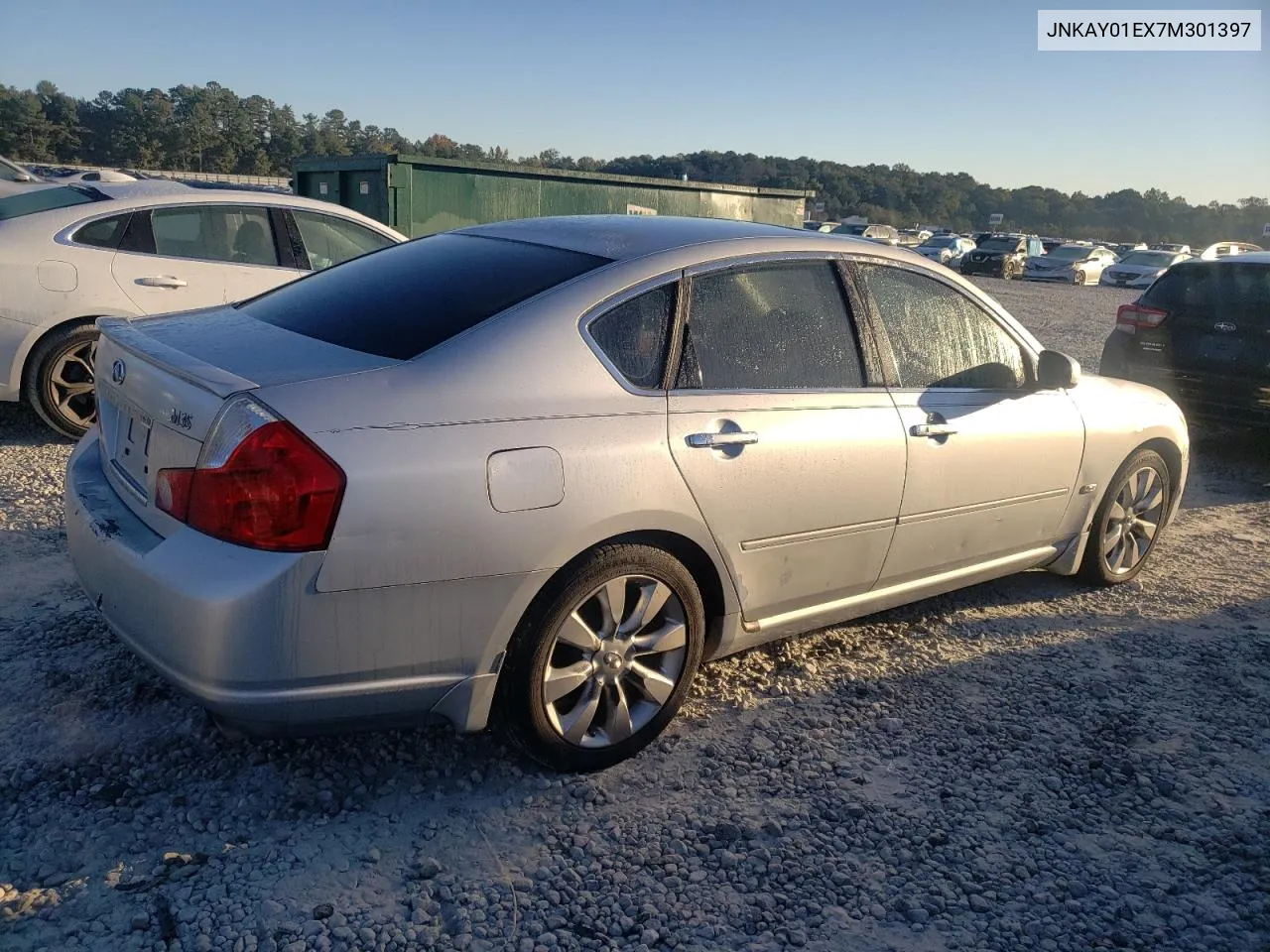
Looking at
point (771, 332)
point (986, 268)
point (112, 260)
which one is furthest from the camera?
point (986, 268)

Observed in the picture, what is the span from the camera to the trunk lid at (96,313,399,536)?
269 centimetres

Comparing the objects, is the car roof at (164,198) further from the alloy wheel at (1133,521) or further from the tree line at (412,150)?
the tree line at (412,150)

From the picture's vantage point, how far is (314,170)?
39.0ft

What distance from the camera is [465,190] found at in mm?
11758

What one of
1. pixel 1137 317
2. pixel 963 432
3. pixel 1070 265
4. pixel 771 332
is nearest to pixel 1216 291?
pixel 1137 317

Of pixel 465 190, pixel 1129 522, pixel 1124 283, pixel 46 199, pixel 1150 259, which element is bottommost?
pixel 1129 522

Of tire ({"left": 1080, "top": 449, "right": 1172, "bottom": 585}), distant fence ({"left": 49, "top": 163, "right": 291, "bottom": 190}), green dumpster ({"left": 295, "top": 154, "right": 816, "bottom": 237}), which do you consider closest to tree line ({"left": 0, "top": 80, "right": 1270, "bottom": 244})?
distant fence ({"left": 49, "top": 163, "right": 291, "bottom": 190})

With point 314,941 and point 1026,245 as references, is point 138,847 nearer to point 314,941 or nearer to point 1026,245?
point 314,941

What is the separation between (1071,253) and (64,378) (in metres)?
34.2

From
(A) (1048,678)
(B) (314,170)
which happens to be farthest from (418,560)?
(B) (314,170)

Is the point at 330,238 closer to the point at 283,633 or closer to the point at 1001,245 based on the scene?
the point at 283,633

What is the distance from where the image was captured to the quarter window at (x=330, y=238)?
7.12 meters

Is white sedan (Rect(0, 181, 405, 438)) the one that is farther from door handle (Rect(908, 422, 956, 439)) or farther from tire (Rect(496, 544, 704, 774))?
door handle (Rect(908, 422, 956, 439))

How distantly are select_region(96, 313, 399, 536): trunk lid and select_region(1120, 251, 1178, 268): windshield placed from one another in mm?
34085
